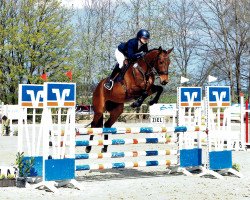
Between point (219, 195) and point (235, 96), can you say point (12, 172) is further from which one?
point (235, 96)

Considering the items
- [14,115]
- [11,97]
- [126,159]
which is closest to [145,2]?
[11,97]

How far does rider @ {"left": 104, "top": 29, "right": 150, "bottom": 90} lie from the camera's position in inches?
311

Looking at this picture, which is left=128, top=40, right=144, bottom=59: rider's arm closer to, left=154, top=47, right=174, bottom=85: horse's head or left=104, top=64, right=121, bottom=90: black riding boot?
left=154, top=47, right=174, bottom=85: horse's head

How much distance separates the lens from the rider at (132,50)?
7.90 meters

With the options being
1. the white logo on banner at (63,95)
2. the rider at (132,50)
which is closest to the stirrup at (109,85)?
the rider at (132,50)

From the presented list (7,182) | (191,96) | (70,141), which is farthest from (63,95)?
(191,96)

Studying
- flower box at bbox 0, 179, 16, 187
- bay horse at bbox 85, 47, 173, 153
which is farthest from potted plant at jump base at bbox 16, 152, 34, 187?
bay horse at bbox 85, 47, 173, 153

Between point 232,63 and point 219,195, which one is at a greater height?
point 232,63

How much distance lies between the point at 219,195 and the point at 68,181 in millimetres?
2007

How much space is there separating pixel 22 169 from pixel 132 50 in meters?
2.39

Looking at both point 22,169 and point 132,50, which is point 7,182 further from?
point 132,50

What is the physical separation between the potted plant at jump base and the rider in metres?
1.83

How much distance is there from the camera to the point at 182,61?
33.9 meters

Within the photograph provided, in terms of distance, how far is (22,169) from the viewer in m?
7.16
